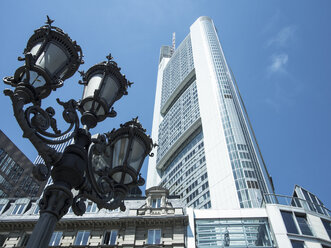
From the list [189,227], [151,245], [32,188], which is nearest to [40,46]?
[151,245]

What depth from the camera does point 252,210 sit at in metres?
26.2

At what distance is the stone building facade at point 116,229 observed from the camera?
22.9 metres

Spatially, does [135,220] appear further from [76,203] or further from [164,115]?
[164,115]

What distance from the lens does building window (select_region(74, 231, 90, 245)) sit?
919 inches

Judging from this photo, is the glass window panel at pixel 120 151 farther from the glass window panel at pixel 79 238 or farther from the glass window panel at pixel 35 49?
the glass window panel at pixel 79 238

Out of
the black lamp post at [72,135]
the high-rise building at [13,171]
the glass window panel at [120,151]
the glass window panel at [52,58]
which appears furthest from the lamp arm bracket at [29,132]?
the high-rise building at [13,171]

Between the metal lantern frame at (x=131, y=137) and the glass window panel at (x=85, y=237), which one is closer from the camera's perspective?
the metal lantern frame at (x=131, y=137)

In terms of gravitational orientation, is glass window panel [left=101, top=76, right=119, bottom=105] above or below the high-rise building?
below

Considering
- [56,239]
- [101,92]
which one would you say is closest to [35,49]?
[101,92]

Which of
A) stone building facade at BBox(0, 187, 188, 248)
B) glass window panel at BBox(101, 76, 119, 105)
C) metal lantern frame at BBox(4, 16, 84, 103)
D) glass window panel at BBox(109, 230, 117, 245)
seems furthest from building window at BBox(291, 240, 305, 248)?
metal lantern frame at BBox(4, 16, 84, 103)

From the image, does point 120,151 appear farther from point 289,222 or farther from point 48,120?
point 289,222

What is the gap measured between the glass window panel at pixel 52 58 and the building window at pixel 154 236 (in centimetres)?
1978

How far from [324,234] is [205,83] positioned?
220 feet

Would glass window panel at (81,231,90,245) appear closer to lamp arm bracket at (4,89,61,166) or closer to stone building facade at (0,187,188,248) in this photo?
stone building facade at (0,187,188,248)
